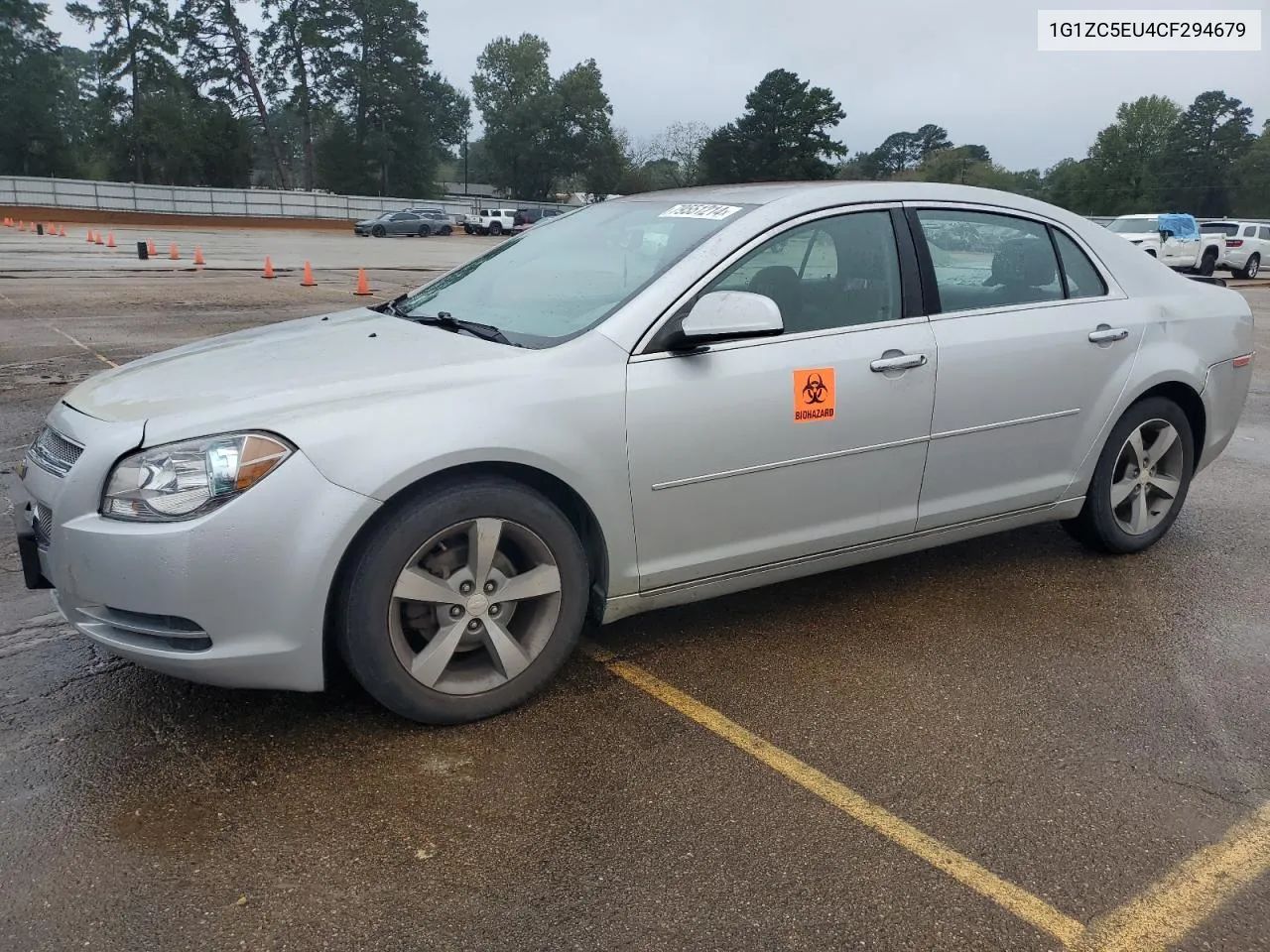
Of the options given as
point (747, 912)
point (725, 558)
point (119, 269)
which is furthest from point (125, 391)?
point (119, 269)

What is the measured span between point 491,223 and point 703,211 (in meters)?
55.2

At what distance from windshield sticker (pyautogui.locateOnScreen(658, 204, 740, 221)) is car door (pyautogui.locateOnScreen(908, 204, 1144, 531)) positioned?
29.8 inches

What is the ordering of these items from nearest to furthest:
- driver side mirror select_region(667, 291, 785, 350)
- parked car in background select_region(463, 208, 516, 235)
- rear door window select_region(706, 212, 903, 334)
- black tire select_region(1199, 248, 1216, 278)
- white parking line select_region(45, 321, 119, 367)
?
driver side mirror select_region(667, 291, 785, 350), rear door window select_region(706, 212, 903, 334), white parking line select_region(45, 321, 119, 367), black tire select_region(1199, 248, 1216, 278), parked car in background select_region(463, 208, 516, 235)

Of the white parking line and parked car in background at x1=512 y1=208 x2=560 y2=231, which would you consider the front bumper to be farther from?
parked car in background at x1=512 y1=208 x2=560 y2=231

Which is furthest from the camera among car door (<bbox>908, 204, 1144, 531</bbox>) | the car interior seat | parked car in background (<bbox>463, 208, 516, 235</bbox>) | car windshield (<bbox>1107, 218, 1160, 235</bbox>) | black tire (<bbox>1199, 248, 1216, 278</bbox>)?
parked car in background (<bbox>463, 208, 516, 235</bbox>)

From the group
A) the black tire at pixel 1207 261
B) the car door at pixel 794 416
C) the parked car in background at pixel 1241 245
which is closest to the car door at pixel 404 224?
the parked car in background at pixel 1241 245

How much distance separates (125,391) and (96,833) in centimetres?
130

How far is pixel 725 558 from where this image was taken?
11.3 ft

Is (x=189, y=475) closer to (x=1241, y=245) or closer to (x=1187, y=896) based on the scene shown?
(x=1187, y=896)

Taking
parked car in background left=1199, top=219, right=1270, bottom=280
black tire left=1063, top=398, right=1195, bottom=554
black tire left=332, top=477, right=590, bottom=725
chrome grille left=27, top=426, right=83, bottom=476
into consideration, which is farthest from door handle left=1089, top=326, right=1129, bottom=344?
parked car in background left=1199, top=219, right=1270, bottom=280

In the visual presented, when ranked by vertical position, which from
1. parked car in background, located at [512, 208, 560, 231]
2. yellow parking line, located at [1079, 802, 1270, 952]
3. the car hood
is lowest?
yellow parking line, located at [1079, 802, 1270, 952]

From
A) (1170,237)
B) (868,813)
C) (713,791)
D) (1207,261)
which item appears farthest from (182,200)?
(868,813)

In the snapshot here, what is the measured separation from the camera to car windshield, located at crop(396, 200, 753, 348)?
135 inches

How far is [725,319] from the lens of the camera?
319cm
